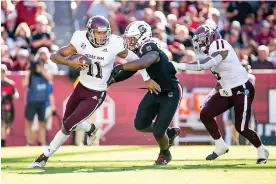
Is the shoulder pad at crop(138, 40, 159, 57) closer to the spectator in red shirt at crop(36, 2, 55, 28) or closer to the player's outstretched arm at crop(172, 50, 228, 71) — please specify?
the player's outstretched arm at crop(172, 50, 228, 71)

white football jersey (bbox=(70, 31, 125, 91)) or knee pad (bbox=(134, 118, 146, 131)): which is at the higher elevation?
white football jersey (bbox=(70, 31, 125, 91))

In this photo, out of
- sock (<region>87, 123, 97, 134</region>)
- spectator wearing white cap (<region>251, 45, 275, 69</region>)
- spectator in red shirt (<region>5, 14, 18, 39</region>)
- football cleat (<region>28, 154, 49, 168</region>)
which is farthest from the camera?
spectator in red shirt (<region>5, 14, 18, 39</region>)

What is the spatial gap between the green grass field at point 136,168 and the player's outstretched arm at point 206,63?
1.21 meters

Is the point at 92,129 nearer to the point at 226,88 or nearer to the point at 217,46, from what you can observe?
the point at 226,88

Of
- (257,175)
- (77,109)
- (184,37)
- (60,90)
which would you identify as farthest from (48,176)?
(184,37)

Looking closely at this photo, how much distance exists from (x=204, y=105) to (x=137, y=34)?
4.92ft

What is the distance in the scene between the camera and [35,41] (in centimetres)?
1891

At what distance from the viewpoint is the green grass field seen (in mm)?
9805

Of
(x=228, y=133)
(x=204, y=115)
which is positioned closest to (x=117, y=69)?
(x=204, y=115)

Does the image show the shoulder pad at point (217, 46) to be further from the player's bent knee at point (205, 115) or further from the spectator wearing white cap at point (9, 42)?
the spectator wearing white cap at point (9, 42)

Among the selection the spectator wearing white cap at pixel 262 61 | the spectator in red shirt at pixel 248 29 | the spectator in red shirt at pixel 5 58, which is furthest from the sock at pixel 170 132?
the spectator in red shirt at pixel 248 29

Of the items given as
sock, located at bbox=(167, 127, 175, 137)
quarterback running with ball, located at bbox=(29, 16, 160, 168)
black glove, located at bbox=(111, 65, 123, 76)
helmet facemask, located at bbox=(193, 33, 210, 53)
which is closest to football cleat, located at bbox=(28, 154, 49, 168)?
quarterback running with ball, located at bbox=(29, 16, 160, 168)

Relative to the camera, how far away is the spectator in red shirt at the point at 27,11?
19.6 meters

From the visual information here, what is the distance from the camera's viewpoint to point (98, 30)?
1137cm
